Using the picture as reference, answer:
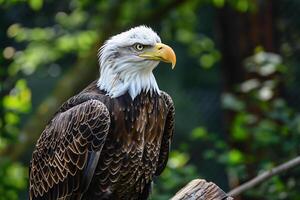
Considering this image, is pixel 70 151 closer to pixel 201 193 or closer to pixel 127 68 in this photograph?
pixel 127 68

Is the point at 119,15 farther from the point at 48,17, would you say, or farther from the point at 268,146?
the point at 268,146

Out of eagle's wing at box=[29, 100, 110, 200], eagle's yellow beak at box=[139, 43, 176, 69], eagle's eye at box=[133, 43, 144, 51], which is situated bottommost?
eagle's wing at box=[29, 100, 110, 200]

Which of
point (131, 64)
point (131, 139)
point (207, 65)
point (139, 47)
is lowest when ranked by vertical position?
point (131, 139)

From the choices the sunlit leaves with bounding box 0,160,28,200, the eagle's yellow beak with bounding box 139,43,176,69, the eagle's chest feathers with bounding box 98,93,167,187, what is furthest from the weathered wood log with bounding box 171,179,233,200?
the sunlit leaves with bounding box 0,160,28,200

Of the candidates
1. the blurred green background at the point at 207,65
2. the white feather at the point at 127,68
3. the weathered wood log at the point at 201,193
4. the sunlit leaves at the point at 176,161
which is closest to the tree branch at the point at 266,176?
the white feather at the point at 127,68

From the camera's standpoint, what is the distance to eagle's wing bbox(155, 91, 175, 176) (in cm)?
770

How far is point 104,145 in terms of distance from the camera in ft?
24.3

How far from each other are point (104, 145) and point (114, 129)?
0.14 metres

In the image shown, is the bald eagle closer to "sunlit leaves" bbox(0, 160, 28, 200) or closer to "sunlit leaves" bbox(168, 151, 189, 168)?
"sunlit leaves" bbox(0, 160, 28, 200)

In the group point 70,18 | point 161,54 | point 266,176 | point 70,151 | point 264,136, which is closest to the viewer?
point 161,54

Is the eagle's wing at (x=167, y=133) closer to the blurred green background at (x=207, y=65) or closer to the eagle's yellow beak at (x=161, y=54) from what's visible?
the eagle's yellow beak at (x=161, y=54)

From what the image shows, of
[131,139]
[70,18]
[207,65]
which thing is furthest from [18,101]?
[70,18]

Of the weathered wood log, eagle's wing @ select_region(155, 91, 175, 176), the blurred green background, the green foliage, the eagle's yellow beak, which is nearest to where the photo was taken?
the weathered wood log

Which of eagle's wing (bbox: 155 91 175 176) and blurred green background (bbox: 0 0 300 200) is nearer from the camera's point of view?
eagle's wing (bbox: 155 91 175 176)
